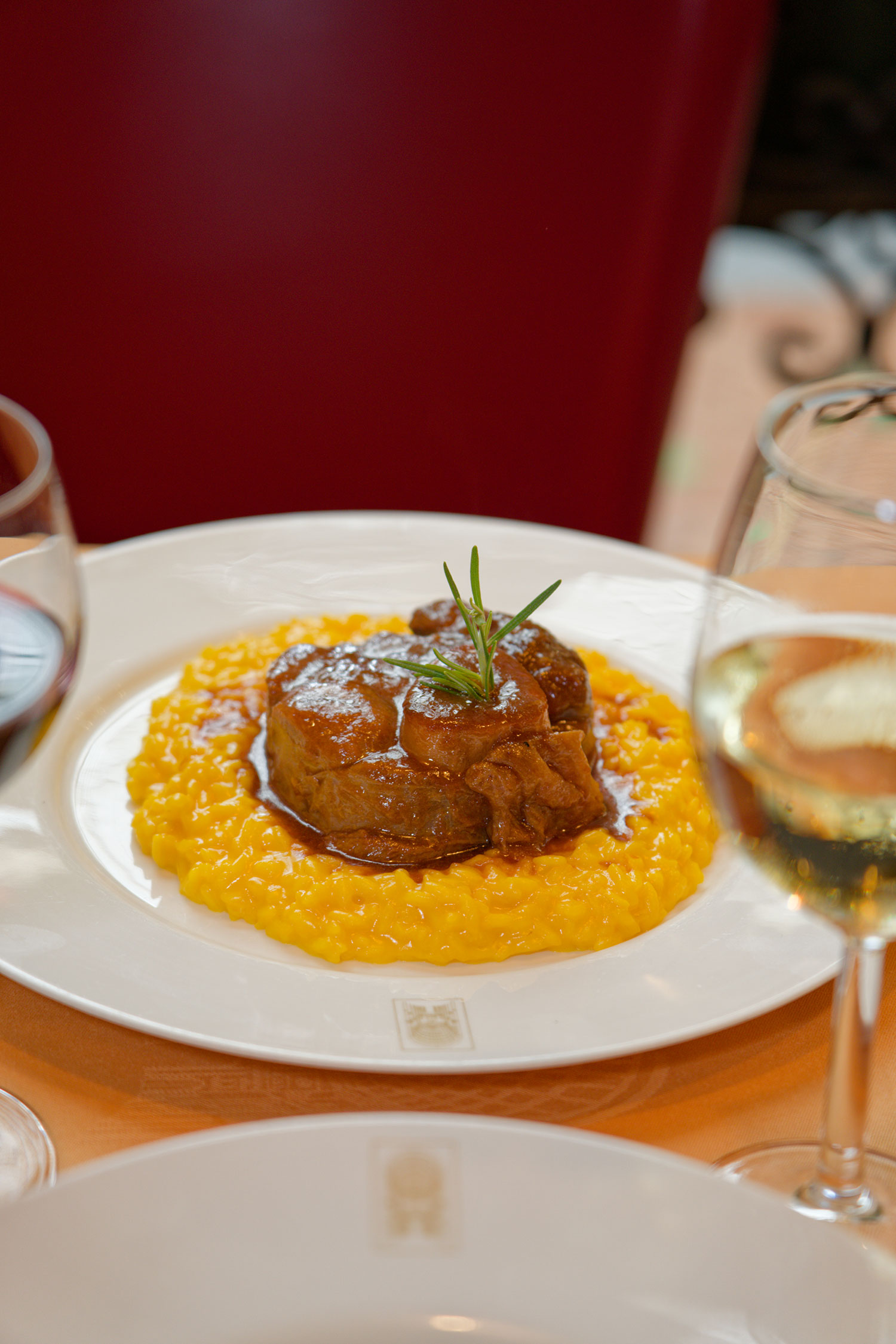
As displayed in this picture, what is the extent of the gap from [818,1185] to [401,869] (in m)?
0.69

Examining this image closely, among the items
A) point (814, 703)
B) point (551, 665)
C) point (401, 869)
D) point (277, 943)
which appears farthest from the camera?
point (551, 665)

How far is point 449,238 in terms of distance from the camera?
3014mm

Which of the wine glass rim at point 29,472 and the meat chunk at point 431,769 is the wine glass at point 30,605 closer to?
the wine glass rim at point 29,472

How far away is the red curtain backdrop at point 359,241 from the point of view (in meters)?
2.80

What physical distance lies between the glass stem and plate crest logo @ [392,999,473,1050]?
320mm

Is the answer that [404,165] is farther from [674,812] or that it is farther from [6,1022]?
[6,1022]

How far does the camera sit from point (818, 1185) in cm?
107

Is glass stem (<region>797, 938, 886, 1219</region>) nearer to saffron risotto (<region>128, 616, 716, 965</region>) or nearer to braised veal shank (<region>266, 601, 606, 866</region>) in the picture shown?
saffron risotto (<region>128, 616, 716, 965</region>)

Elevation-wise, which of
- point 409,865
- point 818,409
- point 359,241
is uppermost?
point 818,409

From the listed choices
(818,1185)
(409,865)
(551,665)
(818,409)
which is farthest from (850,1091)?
(551,665)

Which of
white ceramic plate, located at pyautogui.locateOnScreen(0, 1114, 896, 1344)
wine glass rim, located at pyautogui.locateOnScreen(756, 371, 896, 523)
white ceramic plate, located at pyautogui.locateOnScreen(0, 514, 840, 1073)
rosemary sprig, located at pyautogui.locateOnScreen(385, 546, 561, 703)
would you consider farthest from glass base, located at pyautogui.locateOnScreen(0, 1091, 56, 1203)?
wine glass rim, located at pyautogui.locateOnScreen(756, 371, 896, 523)

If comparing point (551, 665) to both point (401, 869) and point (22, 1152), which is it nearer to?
point (401, 869)

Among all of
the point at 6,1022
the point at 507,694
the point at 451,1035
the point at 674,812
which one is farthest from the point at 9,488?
the point at 674,812

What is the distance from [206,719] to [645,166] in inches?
68.9
